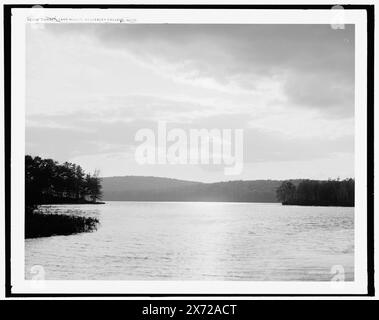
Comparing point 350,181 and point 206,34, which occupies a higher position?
point 206,34

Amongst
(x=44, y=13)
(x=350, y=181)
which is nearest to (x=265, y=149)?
(x=350, y=181)

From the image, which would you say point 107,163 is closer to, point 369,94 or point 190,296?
point 190,296

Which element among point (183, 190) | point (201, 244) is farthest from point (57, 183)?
point (201, 244)

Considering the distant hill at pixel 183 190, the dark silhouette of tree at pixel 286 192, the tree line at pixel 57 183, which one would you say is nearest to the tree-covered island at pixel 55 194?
the tree line at pixel 57 183

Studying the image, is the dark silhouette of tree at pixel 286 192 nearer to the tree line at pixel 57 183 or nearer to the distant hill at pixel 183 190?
the distant hill at pixel 183 190

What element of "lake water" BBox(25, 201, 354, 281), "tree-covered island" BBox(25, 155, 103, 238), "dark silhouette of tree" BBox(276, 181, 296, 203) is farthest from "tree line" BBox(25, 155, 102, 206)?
"dark silhouette of tree" BBox(276, 181, 296, 203)

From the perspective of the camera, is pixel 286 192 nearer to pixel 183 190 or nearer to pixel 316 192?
pixel 316 192
